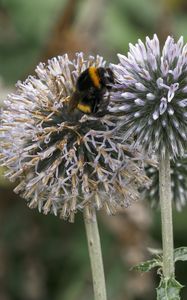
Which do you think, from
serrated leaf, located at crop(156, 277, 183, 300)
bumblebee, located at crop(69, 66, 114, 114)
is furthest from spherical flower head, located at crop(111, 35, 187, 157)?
serrated leaf, located at crop(156, 277, 183, 300)

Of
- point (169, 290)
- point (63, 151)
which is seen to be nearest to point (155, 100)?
point (63, 151)

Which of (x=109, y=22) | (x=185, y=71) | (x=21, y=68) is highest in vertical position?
(x=109, y=22)

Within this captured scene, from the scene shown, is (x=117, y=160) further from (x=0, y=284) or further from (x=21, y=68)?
(x=21, y=68)

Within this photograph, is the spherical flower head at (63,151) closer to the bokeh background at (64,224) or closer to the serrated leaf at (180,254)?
the serrated leaf at (180,254)

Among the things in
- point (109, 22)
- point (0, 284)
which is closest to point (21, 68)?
point (109, 22)

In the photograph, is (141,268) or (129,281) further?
(129,281)
